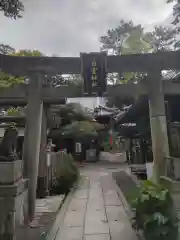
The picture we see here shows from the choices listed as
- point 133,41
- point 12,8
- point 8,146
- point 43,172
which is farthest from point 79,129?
point 8,146

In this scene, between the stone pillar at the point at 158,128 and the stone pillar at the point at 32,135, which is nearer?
the stone pillar at the point at 158,128

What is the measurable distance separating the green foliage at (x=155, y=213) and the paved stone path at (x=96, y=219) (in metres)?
1.08

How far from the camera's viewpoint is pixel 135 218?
16.8 feet

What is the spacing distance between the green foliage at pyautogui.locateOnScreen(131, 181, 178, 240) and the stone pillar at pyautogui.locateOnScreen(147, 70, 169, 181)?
226 cm

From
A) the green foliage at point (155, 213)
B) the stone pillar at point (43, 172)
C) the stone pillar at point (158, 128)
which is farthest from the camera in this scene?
the stone pillar at point (43, 172)

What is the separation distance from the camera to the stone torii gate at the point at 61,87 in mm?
7582

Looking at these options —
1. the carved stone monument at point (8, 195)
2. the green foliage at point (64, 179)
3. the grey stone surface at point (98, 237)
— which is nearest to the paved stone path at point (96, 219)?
the grey stone surface at point (98, 237)

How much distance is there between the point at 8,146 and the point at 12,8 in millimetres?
4202

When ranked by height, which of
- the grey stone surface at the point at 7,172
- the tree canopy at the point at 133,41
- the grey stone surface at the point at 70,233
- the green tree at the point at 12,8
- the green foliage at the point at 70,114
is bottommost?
the grey stone surface at the point at 70,233

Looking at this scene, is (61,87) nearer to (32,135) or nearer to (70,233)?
(32,135)

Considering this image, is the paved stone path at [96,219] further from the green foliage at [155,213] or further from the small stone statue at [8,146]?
the small stone statue at [8,146]

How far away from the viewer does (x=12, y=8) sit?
765 cm

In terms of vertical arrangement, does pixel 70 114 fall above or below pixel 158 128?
above

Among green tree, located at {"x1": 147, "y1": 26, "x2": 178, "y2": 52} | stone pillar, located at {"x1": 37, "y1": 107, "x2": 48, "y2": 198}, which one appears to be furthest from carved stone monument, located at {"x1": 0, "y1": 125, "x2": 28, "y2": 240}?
green tree, located at {"x1": 147, "y1": 26, "x2": 178, "y2": 52}
